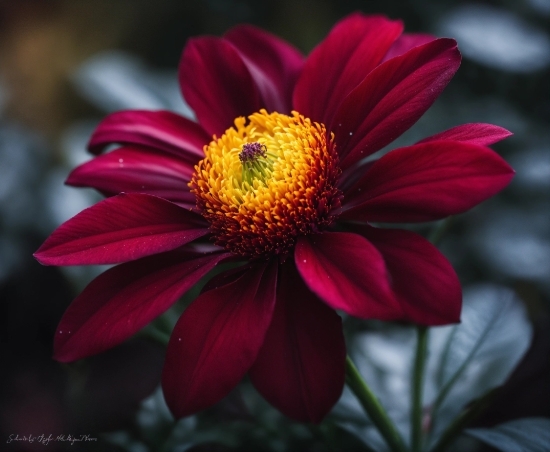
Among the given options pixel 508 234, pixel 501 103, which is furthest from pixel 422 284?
pixel 501 103

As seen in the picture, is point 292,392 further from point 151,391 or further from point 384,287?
point 151,391

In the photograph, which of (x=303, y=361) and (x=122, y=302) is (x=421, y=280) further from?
(x=122, y=302)

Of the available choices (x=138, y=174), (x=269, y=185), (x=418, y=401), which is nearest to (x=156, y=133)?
(x=138, y=174)

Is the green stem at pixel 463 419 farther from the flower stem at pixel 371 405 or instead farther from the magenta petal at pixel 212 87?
the magenta petal at pixel 212 87

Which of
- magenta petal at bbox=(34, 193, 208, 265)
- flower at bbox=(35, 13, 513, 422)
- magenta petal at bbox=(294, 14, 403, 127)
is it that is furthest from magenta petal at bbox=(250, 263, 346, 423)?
magenta petal at bbox=(294, 14, 403, 127)

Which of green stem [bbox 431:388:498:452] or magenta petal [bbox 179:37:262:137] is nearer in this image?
green stem [bbox 431:388:498:452]

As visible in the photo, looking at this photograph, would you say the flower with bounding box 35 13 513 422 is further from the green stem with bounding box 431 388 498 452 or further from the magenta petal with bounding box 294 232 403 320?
the green stem with bounding box 431 388 498 452

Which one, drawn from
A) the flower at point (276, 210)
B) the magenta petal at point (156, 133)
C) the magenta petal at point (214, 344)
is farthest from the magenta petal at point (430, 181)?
the magenta petal at point (156, 133)
